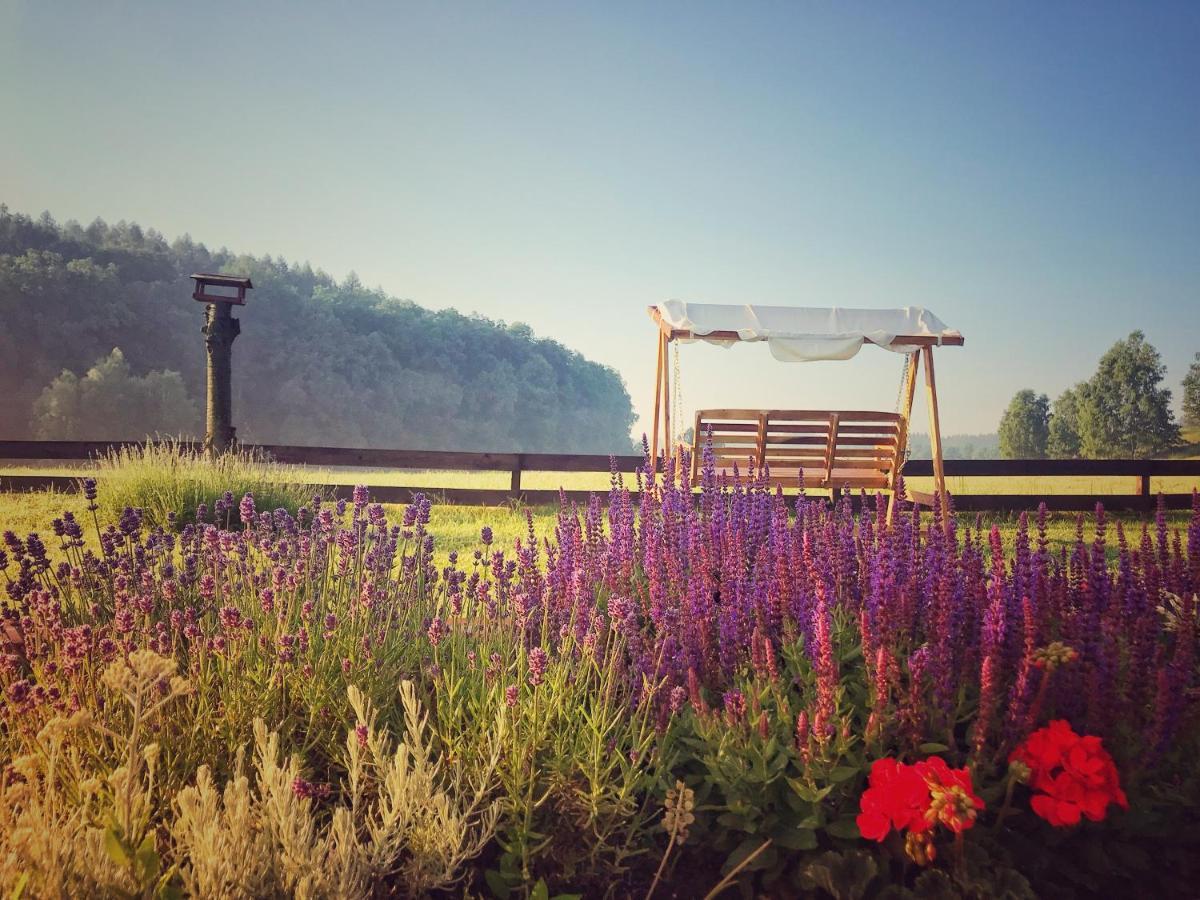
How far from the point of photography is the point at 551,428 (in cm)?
4584

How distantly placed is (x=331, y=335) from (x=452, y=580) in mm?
37474

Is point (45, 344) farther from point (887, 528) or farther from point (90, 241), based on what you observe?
point (887, 528)

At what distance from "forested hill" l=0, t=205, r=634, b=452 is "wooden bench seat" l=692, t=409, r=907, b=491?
24.0 metres

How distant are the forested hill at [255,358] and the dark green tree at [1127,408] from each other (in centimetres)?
2765

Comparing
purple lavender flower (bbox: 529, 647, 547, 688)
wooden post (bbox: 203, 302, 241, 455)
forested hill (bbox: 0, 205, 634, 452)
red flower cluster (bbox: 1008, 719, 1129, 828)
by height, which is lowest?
red flower cluster (bbox: 1008, 719, 1129, 828)

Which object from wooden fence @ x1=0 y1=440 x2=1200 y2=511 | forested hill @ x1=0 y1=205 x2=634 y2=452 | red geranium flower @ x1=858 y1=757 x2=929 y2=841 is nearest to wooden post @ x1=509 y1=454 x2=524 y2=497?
wooden fence @ x1=0 y1=440 x2=1200 y2=511

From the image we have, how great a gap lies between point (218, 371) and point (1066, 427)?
151 ft

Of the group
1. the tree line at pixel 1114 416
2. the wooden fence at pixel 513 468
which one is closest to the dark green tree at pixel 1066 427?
the tree line at pixel 1114 416

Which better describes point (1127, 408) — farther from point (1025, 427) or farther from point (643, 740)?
point (643, 740)

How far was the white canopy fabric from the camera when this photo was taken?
8.15 metres

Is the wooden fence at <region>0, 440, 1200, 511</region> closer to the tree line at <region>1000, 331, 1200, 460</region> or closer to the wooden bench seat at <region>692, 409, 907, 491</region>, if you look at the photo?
the wooden bench seat at <region>692, 409, 907, 491</region>

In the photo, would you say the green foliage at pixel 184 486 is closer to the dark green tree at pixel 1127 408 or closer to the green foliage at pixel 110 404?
the green foliage at pixel 110 404

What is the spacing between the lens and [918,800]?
1.67 metres

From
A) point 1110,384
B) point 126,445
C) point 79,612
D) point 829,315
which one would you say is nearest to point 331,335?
point 126,445
